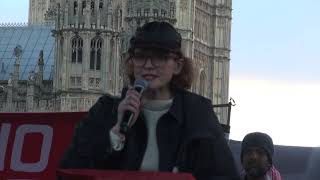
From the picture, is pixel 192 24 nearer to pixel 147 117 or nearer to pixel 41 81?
pixel 41 81

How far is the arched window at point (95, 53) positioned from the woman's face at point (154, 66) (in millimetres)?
48289

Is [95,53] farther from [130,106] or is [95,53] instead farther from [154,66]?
[130,106]

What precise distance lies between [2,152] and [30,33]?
66524 mm

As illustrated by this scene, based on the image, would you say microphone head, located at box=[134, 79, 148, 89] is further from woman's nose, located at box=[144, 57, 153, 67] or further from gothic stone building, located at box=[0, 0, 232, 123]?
gothic stone building, located at box=[0, 0, 232, 123]

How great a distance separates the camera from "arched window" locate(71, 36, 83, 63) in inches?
2056

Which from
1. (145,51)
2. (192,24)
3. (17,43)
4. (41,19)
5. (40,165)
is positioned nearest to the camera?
(145,51)

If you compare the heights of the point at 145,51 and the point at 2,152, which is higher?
the point at 145,51

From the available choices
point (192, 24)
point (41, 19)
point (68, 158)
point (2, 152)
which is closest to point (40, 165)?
point (2, 152)

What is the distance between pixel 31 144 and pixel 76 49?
4680 centimetres

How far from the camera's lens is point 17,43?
71.1 meters

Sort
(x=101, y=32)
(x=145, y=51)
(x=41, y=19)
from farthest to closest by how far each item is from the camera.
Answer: (x=41, y=19) < (x=101, y=32) < (x=145, y=51)

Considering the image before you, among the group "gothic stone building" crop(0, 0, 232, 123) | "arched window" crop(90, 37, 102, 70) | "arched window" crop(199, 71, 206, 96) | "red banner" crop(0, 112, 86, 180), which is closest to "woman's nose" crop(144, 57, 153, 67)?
"red banner" crop(0, 112, 86, 180)

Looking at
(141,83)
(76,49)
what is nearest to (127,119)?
(141,83)

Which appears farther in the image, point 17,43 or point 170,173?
point 17,43
